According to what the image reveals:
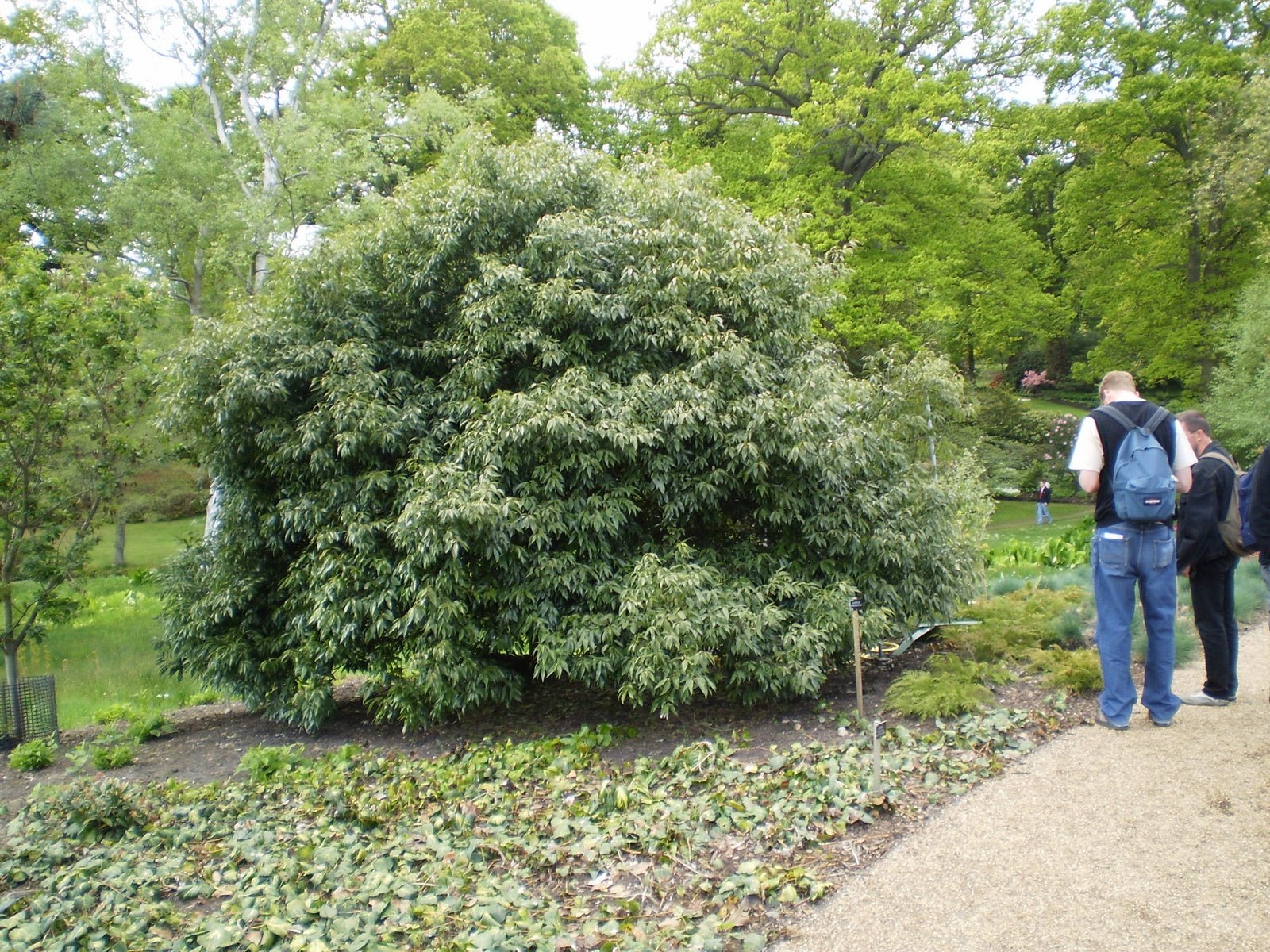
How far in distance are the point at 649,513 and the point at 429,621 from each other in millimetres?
2112

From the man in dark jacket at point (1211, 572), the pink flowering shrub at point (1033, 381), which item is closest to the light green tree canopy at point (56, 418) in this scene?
the man in dark jacket at point (1211, 572)

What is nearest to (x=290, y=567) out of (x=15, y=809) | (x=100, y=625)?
(x=15, y=809)

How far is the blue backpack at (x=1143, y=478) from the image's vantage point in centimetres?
475

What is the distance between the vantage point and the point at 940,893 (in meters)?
3.59

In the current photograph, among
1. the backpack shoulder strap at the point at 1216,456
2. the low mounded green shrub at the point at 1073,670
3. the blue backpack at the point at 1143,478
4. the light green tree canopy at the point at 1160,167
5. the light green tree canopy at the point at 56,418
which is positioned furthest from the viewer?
the light green tree canopy at the point at 1160,167

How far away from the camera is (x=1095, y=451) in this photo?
4.95 metres

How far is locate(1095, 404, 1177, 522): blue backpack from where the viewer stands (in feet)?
15.6

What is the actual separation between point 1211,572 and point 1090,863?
2757 millimetres

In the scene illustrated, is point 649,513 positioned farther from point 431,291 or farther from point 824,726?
point 431,291

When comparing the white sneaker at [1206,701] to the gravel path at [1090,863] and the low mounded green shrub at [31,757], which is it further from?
the low mounded green shrub at [31,757]

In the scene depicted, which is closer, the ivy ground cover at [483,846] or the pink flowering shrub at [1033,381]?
the ivy ground cover at [483,846]

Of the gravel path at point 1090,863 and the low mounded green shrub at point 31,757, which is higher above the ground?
the gravel path at point 1090,863

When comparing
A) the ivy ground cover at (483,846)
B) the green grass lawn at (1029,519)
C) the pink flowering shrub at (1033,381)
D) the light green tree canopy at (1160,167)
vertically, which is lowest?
the green grass lawn at (1029,519)

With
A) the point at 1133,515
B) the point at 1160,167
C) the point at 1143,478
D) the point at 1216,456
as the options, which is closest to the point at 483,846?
the point at 1133,515
